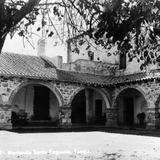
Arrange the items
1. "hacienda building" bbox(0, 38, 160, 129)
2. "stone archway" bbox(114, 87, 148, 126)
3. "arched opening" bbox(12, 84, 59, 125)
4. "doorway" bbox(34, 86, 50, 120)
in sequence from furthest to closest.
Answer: "stone archway" bbox(114, 87, 148, 126) < "doorway" bbox(34, 86, 50, 120) < "arched opening" bbox(12, 84, 59, 125) < "hacienda building" bbox(0, 38, 160, 129)

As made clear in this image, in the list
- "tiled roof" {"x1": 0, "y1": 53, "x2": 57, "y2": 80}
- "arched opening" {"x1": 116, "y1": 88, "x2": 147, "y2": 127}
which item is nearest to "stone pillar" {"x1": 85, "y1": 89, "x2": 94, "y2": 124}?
"arched opening" {"x1": 116, "y1": 88, "x2": 147, "y2": 127}

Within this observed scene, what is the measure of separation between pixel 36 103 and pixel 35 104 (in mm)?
92

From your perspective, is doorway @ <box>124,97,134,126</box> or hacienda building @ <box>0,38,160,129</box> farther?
doorway @ <box>124,97,134,126</box>

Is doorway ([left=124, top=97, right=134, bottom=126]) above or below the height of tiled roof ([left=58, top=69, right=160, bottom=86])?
below

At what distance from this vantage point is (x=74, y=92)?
18.8 metres

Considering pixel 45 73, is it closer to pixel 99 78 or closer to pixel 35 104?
pixel 35 104

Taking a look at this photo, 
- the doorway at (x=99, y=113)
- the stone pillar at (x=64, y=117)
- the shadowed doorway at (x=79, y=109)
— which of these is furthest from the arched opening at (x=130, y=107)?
the stone pillar at (x=64, y=117)

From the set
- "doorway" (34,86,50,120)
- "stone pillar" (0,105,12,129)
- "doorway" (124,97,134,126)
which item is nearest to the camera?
"stone pillar" (0,105,12,129)

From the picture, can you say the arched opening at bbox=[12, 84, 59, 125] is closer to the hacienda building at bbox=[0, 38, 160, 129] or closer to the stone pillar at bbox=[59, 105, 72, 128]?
the hacienda building at bbox=[0, 38, 160, 129]

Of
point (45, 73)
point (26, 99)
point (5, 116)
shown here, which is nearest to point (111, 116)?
point (45, 73)

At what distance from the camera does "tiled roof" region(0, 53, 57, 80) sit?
17156 millimetres

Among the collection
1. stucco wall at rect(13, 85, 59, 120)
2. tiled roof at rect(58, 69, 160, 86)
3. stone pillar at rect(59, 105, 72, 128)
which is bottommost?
stone pillar at rect(59, 105, 72, 128)

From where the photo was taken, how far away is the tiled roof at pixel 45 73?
57.1 feet

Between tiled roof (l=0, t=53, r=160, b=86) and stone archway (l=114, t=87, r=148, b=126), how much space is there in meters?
1.38
